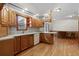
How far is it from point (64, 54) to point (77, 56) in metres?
0.31

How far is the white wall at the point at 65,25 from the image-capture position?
333cm

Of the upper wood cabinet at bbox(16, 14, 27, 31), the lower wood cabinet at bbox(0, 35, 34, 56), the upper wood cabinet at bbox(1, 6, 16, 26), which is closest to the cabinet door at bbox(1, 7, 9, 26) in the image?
the upper wood cabinet at bbox(1, 6, 16, 26)

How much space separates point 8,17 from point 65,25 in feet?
5.58

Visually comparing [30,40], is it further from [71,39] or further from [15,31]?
[71,39]

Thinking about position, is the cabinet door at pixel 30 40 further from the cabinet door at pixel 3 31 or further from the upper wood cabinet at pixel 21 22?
the cabinet door at pixel 3 31

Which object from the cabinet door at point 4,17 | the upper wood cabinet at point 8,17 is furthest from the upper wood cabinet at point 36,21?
the cabinet door at point 4,17

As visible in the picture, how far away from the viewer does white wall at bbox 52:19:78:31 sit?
333cm

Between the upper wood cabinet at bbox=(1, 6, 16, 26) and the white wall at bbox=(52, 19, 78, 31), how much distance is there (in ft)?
4.41

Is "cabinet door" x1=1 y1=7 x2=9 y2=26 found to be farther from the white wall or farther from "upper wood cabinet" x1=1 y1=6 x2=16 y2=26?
the white wall

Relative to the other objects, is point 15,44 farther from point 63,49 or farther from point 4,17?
point 63,49

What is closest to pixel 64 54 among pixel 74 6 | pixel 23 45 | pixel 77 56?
pixel 77 56

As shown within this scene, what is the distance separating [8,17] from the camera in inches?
161

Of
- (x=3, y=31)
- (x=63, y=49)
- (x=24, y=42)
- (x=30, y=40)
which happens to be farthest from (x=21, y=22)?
(x=63, y=49)

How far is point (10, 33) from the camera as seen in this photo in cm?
446
